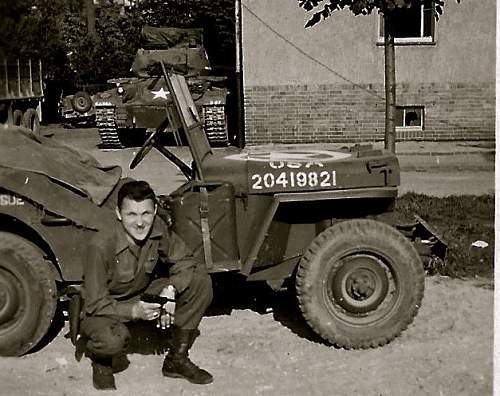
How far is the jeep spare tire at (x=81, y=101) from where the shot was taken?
285cm

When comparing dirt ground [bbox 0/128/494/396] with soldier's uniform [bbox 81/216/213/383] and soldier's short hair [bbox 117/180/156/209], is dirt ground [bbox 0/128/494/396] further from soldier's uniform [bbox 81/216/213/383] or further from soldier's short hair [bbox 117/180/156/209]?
soldier's short hair [bbox 117/180/156/209]

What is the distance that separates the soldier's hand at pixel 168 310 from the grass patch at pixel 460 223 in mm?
1339

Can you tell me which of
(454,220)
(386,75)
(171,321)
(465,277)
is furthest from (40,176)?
(454,220)

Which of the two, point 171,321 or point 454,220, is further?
point 454,220

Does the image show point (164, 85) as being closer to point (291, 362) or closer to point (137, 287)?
point (137, 287)

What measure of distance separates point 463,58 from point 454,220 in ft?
3.99

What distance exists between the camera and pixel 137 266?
9.53 feet

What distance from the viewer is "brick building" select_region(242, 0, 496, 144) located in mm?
3340

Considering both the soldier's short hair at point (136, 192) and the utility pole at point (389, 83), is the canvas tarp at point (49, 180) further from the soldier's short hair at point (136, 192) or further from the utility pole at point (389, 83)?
the utility pole at point (389, 83)

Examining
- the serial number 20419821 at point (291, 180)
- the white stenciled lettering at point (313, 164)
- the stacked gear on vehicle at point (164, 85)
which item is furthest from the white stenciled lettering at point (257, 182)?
the stacked gear on vehicle at point (164, 85)

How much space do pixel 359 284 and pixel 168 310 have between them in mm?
732

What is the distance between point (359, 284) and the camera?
3.22m

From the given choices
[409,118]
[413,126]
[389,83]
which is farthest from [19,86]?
[409,118]

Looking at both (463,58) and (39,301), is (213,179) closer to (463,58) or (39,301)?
(39,301)
